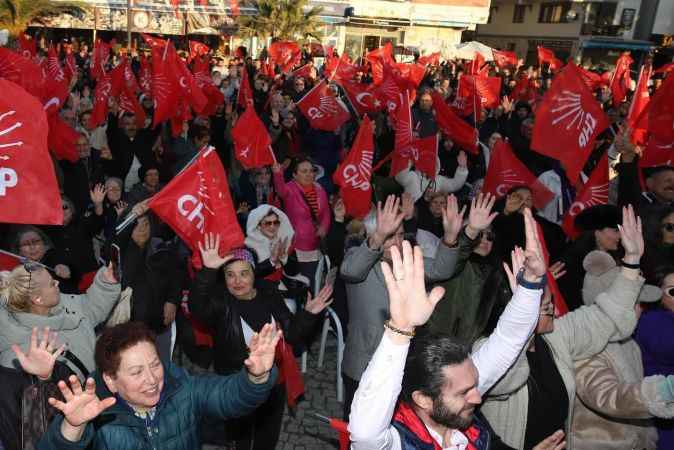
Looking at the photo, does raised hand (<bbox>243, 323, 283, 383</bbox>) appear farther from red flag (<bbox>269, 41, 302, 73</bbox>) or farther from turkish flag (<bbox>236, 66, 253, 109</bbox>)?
red flag (<bbox>269, 41, 302, 73</bbox>)

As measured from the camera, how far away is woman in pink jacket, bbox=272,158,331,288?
567 cm

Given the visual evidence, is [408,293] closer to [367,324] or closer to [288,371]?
[367,324]

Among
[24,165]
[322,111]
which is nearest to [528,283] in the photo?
[24,165]

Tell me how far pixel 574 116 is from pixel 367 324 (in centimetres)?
335

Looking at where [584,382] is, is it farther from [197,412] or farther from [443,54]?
[443,54]

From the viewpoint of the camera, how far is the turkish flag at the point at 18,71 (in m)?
7.04

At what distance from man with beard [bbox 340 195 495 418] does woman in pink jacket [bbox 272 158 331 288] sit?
2009 millimetres

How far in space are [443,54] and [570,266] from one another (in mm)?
29360

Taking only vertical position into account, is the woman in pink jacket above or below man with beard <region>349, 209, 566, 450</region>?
below

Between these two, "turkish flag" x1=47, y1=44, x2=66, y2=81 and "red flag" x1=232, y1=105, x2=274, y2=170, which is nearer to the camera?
"red flag" x1=232, y1=105, x2=274, y2=170

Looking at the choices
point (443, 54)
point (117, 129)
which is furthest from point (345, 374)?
point (443, 54)

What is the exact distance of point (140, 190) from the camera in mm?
6055

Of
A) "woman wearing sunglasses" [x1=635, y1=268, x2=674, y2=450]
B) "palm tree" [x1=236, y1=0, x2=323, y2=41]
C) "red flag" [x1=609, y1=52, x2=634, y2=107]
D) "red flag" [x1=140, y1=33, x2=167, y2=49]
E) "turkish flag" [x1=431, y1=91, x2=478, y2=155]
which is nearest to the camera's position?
"woman wearing sunglasses" [x1=635, y1=268, x2=674, y2=450]

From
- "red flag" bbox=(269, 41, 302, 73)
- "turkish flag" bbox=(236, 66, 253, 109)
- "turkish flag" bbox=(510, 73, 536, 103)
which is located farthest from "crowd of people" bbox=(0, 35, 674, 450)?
"red flag" bbox=(269, 41, 302, 73)
